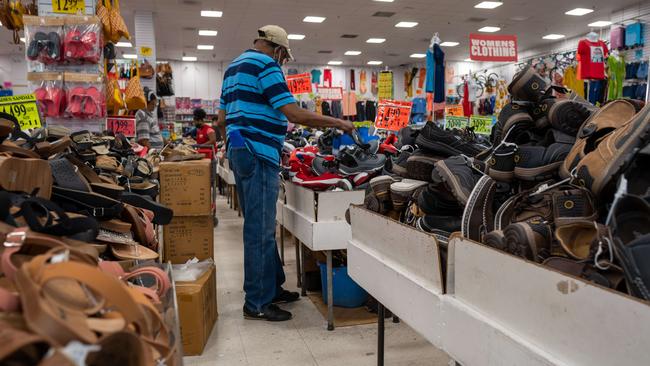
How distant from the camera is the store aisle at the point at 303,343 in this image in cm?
257

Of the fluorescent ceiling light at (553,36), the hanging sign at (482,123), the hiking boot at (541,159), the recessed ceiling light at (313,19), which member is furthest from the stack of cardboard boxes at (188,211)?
the fluorescent ceiling light at (553,36)

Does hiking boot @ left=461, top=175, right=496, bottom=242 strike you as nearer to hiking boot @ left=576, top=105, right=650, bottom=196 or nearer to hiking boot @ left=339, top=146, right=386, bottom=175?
hiking boot @ left=576, top=105, right=650, bottom=196

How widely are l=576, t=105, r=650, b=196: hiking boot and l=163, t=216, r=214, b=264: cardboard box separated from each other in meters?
2.44

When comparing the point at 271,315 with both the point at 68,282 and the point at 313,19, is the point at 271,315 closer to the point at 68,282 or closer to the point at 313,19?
the point at 68,282

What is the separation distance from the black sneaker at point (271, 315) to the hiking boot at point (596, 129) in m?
2.10

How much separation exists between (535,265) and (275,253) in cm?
224

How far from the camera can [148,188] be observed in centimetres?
255

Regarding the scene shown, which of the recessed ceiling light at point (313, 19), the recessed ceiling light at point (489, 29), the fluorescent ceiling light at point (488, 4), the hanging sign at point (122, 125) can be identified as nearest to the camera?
the hanging sign at point (122, 125)

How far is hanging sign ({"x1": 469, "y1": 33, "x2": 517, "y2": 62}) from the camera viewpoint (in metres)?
5.98

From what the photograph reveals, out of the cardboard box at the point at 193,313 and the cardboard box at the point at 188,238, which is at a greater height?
the cardboard box at the point at 188,238

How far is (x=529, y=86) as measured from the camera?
5.48 feet

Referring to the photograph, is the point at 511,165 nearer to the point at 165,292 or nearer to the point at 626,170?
the point at 626,170

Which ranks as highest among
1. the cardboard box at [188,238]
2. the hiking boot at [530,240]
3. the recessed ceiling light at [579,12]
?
the recessed ceiling light at [579,12]

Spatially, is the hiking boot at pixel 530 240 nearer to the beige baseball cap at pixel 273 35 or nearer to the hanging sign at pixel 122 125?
the beige baseball cap at pixel 273 35
